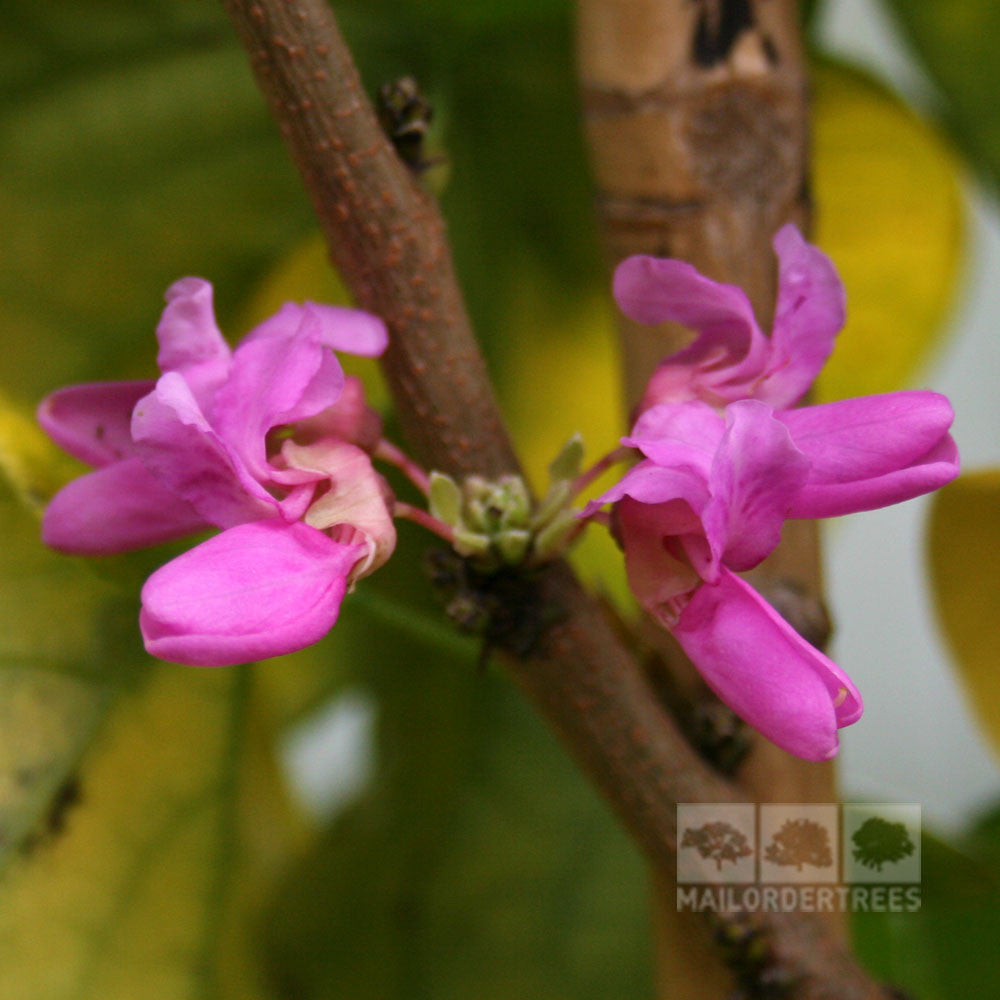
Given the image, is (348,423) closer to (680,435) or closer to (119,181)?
(680,435)

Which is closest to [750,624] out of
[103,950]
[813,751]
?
[813,751]

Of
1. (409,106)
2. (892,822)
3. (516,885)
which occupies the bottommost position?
(516,885)

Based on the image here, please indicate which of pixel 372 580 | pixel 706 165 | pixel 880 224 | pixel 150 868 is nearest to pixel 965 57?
pixel 880 224

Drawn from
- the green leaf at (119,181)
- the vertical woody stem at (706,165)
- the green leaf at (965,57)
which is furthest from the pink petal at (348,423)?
the green leaf at (965,57)

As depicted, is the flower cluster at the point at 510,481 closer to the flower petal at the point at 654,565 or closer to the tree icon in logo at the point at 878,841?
the flower petal at the point at 654,565

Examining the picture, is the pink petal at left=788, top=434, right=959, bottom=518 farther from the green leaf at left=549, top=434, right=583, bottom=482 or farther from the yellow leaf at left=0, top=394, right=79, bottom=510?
the yellow leaf at left=0, top=394, right=79, bottom=510

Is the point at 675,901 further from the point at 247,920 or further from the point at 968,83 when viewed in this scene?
the point at 968,83
